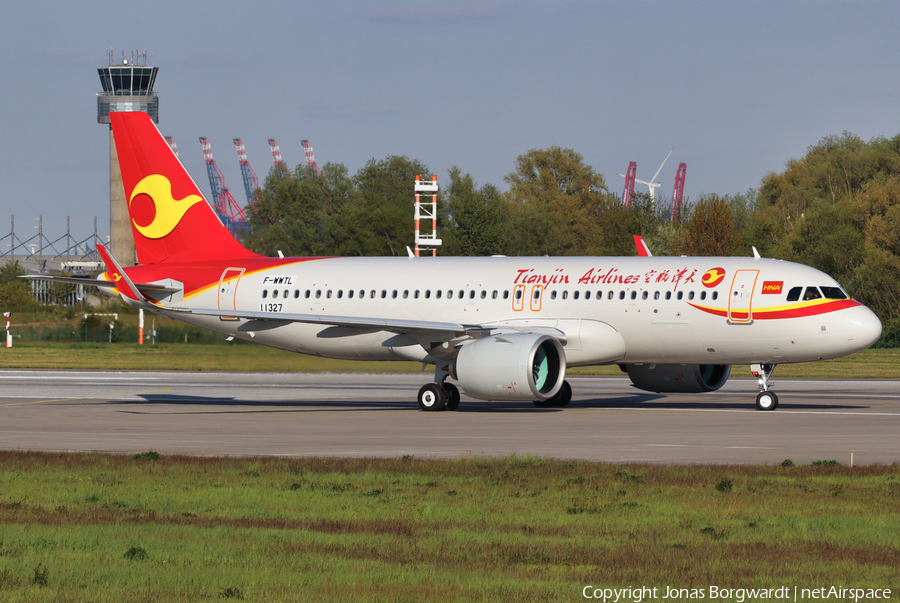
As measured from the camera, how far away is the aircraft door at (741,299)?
1180 inches

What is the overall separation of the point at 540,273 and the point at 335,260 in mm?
6736

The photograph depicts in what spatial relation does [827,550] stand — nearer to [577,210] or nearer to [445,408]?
[445,408]

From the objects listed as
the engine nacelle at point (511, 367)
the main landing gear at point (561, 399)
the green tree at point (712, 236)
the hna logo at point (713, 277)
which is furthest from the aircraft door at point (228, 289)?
the green tree at point (712, 236)

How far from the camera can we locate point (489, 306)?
32.4m

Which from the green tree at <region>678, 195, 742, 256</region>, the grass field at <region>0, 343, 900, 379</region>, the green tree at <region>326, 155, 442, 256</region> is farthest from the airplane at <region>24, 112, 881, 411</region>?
the green tree at <region>326, 155, 442, 256</region>

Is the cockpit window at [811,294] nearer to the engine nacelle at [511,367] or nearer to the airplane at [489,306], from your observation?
the airplane at [489,306]

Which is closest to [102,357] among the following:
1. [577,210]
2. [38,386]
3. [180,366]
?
[180,366]

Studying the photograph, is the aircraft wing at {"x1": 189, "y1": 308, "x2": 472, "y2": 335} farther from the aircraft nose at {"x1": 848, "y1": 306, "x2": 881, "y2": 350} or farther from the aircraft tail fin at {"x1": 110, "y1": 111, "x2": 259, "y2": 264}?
the aircraft nose at {"x1": 848, "y1": 306, "x2": 881, "y2": 350}

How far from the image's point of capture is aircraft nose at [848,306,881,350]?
96.3 feet

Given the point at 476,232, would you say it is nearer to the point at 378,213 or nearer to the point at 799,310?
the point at 378,213

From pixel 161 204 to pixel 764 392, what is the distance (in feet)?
63.1

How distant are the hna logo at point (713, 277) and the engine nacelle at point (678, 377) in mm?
3369

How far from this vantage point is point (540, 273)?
1272 inches

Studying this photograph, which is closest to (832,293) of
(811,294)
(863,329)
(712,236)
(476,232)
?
(811,294)
